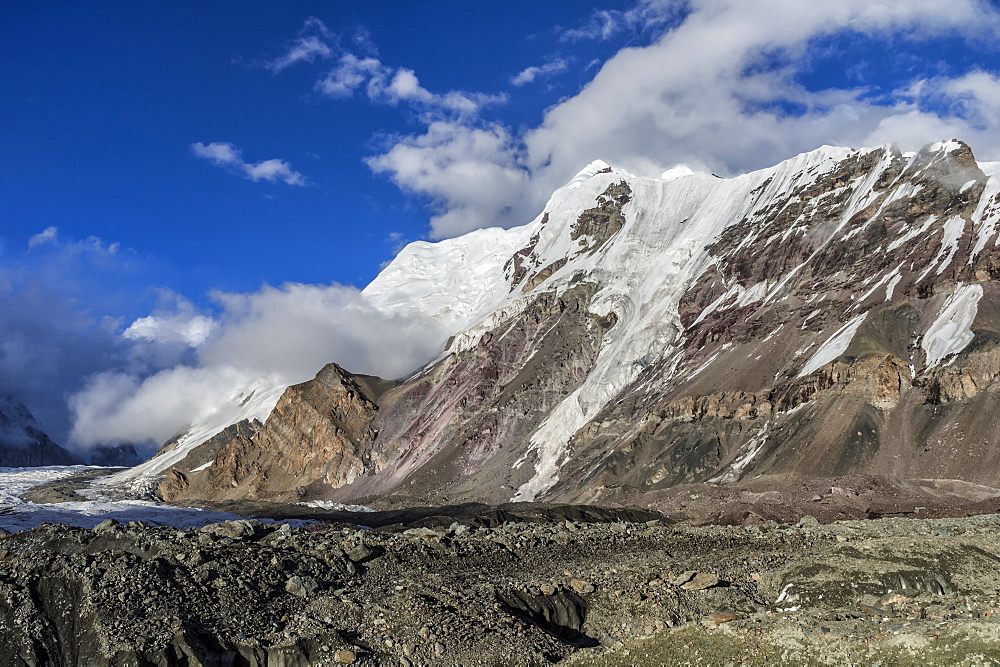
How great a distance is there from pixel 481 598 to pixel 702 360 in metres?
72.7

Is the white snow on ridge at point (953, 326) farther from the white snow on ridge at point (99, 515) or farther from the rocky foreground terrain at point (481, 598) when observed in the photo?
the white snow on ridge at point (99, 515)

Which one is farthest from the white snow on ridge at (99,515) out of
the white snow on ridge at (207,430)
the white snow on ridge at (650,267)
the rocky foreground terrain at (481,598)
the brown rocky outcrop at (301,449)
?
the rocky foreground terrain at (481,598)

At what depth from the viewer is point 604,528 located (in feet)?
102

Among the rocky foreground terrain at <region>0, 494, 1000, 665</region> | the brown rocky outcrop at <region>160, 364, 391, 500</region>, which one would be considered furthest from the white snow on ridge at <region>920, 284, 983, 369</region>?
the brown rocky outcrop at <region>160, 364, 391, 500</region>

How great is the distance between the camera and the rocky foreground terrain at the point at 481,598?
53.1ft

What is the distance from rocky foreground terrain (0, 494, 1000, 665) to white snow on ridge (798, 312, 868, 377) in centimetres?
4486

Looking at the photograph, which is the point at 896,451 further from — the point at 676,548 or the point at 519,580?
the point at 519,580

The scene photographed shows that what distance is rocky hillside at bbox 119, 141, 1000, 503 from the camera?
2486 inches

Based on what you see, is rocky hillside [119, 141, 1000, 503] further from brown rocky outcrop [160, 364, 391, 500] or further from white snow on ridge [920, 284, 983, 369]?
brown rocky outcrop [160, 364, 391, 500]

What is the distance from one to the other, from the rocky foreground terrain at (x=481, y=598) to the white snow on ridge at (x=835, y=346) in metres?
44.9

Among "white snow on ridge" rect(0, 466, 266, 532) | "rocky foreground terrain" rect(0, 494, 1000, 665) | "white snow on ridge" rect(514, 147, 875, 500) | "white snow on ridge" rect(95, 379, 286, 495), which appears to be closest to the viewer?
"rocky foreground terrain" rect(0, 494, 1000, 665)

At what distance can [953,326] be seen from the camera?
66062 millimetres

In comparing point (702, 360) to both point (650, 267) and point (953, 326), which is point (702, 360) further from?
point (650, 267)

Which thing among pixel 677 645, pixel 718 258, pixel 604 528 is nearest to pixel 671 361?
pixel 718 258
